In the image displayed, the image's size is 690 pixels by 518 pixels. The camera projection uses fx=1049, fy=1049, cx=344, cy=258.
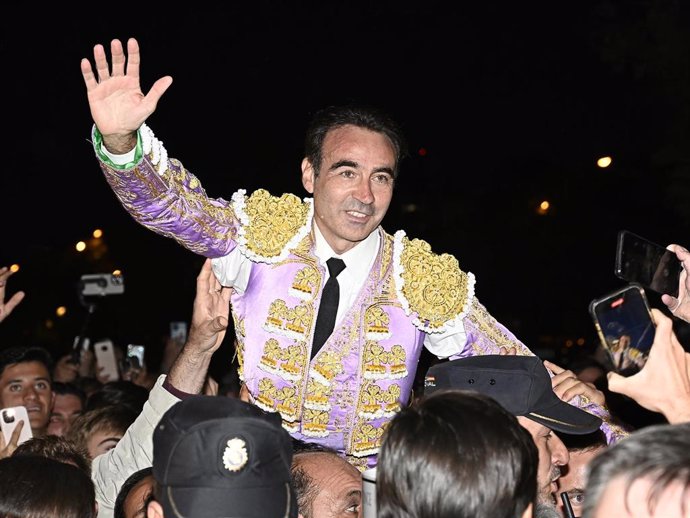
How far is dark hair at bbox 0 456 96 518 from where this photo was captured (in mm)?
3176

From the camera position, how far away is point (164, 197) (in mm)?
3922

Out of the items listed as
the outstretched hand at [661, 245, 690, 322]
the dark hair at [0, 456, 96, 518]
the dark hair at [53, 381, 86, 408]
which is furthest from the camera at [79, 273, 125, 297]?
the outstretched hand at [661, 245, 690, 322]

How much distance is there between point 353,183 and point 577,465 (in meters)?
1.47

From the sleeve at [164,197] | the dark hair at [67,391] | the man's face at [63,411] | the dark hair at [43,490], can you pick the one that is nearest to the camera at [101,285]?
the dark hair at [67,391]

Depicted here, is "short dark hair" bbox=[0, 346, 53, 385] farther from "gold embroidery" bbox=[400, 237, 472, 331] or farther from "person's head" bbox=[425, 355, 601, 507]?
"person's head" bbox=[425, 355, 601, 507]

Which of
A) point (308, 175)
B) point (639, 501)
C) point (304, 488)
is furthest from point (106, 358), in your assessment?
point (639, 501)

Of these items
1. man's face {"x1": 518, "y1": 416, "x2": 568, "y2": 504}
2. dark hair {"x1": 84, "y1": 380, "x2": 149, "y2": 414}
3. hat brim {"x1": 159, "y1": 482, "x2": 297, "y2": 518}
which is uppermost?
hat brim {"x1": 159, "y1": 482, "x2": 297, "y2": 518}

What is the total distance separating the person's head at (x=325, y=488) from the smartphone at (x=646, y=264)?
45.8 inches

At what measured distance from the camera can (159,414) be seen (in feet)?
12.8

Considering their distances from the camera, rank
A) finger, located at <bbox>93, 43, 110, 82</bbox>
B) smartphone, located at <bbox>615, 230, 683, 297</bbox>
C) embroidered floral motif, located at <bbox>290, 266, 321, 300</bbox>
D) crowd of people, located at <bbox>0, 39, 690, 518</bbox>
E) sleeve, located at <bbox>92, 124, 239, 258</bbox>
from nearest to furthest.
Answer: crowd of people, located at <bbox>0, 39, 690, 518</bbox>
smartphone, located at <bbox>615, 230, 683, 297</bbox>
finger, located at <bbox>93, 43, 110, 82</bbox>
sleeve, located at <bbox>92, 124, 239, 258</bbox>
embroidered floral motif, located at <bbox>290, 266, 321, 300</bbox>

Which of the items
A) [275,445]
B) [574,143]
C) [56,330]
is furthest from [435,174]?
[275,445]

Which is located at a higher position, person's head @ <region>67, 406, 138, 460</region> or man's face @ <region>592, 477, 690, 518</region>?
man's face @ <region>592, 477, 690, 518</region>

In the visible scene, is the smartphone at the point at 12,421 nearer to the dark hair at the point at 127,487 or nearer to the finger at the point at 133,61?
the dark hair at the point at 127,487

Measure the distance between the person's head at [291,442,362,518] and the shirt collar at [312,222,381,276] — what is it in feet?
4.05
